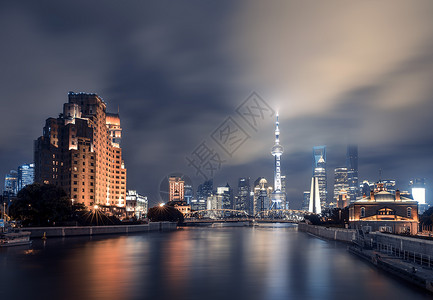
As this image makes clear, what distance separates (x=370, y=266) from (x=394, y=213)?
73748mm

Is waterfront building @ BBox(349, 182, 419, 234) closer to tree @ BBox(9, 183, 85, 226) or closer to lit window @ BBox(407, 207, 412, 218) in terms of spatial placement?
lit window @ BBox(407, 207, 412, 218)

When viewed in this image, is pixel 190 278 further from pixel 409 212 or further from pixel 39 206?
pixel 409 212

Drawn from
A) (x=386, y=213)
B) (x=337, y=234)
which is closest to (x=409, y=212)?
(x=386, y=213)

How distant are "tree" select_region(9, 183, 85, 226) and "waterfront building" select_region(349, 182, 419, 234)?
285 ft

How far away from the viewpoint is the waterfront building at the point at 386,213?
129 meters

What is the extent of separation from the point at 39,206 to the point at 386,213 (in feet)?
330

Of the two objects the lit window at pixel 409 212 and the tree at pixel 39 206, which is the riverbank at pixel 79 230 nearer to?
the tree at pixel 39 206

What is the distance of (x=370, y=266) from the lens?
63.1 m

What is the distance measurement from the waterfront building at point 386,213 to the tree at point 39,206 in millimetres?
87007

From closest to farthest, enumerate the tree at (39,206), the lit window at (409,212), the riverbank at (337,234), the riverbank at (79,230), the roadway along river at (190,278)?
the roadway along river at (190,278) < the riverbank at (337,234) < the tree at (39,206) < the riverbank at (79,230) < the lit window at (409,212)

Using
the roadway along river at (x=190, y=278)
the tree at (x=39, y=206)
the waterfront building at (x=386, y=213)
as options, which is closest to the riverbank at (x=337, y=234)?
the waterfront building at (x=386, y=213)

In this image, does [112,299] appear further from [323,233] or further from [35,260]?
[323,233]

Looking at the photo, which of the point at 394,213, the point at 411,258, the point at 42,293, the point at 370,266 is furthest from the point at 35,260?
the point at 394,213

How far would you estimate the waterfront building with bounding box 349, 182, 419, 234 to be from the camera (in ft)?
423
